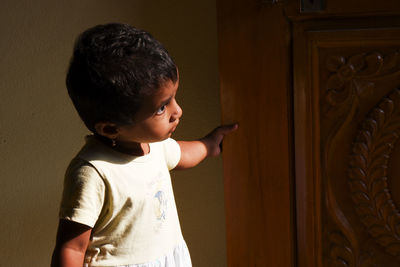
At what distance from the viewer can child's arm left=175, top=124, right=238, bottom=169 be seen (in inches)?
45.1

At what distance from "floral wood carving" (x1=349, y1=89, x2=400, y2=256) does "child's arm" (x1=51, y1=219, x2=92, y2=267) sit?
24.5 inches

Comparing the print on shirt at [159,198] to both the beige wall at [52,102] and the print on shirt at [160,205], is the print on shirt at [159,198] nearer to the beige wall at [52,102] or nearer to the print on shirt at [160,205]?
the print on shirt at [160,205]

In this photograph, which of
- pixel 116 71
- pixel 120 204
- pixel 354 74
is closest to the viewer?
pixel 116 71

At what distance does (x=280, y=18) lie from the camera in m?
1.07

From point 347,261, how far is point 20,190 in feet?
2.86

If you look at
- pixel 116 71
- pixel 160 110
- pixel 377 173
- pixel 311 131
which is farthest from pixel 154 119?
pixel 377 173

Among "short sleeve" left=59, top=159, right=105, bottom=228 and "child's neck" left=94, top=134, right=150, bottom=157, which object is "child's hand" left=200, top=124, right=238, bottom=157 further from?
"short sleeve" left=59, top=159, right=105, bottom=228

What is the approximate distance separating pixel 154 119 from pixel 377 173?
0.55 meters

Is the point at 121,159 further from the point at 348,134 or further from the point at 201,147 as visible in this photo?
the point at 348,134

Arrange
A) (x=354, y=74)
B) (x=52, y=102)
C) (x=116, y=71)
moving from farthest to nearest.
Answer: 1. (x=52, y=102)
2. (x=354, y=74)
3. (x=116, y=71)

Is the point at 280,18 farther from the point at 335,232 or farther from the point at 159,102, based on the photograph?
the point at 335,232

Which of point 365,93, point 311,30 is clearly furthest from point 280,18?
point 365,93

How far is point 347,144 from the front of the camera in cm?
113

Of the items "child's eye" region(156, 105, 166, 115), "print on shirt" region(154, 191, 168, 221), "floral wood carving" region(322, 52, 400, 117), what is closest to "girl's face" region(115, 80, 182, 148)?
"child's eye" region(156, 105, 166, 115)
